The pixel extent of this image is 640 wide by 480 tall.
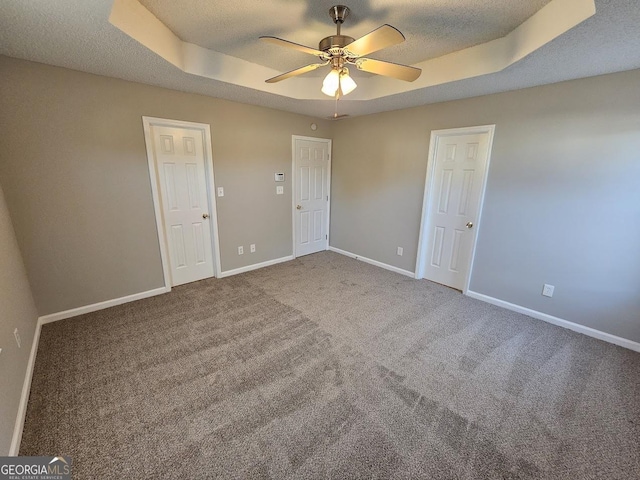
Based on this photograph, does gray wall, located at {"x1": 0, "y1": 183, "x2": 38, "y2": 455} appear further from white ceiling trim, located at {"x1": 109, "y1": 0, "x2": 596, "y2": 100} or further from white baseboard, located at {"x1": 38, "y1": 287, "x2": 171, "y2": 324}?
white ceiling trim, located at {"x1": 109, "y1": 0, "x2": 596, "y2": 100}

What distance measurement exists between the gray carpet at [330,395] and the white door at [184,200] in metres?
0.70

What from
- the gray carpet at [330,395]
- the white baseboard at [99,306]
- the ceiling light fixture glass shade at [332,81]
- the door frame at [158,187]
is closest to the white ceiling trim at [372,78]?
the door frame at [158,187]

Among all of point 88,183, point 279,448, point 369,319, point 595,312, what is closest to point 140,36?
point 88,183

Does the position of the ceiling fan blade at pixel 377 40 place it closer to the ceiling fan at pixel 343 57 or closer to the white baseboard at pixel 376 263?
the ceiling fan at pixel 343 57

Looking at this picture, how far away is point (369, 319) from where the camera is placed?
2801 mm

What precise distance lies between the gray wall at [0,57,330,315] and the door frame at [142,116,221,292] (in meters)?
0.06

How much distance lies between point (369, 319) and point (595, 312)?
214cm

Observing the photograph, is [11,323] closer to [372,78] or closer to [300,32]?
[300,32]

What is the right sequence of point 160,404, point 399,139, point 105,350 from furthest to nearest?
1. point 399,139
2. point 105,350
3. point 160,404

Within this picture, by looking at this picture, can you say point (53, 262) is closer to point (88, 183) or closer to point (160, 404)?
point (88, 183)

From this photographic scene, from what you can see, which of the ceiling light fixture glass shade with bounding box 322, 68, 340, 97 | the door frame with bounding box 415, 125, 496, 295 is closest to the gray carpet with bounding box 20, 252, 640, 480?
the door frame with bounding box 415, 125, 496, 295

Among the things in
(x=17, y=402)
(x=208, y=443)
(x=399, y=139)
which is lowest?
(x=208, y=443)

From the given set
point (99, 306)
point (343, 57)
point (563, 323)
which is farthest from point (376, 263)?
point (99, 306)

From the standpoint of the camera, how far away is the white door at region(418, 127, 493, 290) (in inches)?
124
